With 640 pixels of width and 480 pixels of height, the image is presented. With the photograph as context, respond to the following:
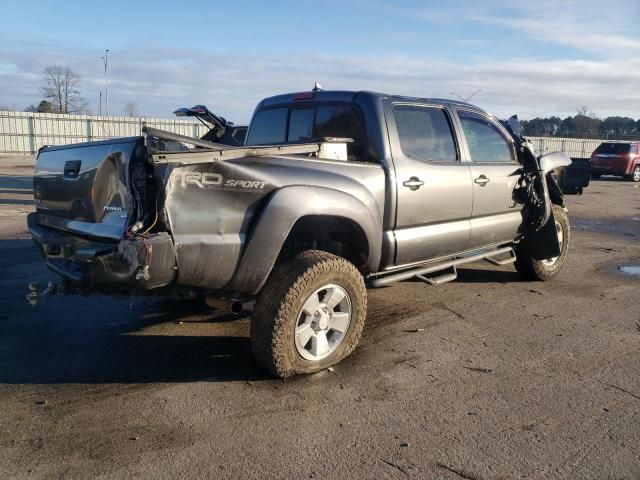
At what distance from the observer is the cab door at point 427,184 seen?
4.63m

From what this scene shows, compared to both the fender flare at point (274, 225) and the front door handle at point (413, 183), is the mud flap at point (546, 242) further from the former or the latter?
the fender flare at point (274, 225)

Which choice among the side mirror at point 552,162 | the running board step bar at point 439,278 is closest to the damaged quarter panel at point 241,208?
the running board step bar at point 439,278

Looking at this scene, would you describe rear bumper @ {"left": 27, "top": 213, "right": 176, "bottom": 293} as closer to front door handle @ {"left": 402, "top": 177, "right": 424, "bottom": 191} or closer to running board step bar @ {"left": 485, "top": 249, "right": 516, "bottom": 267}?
front door handle @ {"left": 402, "top": 177, "right": 424, "bottom": 191}

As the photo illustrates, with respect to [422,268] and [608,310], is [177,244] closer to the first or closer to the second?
[422,268]

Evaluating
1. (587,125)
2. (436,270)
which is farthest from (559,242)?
(587,125)

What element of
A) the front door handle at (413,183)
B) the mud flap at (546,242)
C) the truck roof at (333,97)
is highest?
the truck roof at (333,97)

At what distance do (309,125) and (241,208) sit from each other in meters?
1.76

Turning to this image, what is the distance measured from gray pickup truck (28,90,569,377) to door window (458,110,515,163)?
1.2 inches

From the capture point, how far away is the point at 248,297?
12.9ft

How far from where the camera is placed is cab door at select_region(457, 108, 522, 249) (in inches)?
216

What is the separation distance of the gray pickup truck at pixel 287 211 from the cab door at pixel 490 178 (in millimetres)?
23

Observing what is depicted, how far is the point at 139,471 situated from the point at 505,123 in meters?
5.26

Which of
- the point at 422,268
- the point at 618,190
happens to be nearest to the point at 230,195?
the point at 422,268

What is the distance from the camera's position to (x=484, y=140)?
5789mm
